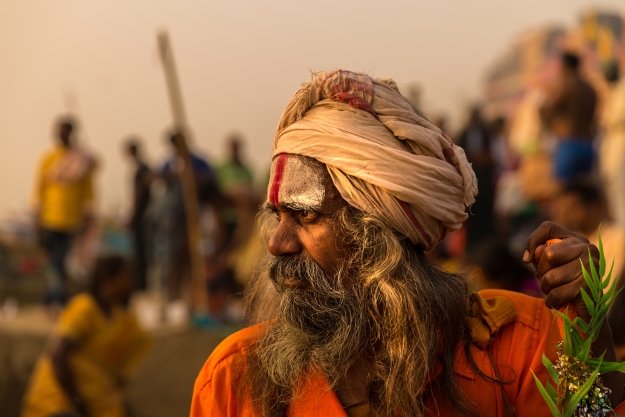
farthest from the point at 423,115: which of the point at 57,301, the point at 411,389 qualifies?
the point at 57,301

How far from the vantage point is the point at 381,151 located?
2.41 metres

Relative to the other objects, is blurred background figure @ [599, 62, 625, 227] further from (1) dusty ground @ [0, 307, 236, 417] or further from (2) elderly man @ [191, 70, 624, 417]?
(2) elderly man @ [191, 70, 624, 417]

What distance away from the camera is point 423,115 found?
8.61 feet

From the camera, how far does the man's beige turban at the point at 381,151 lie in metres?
2.41

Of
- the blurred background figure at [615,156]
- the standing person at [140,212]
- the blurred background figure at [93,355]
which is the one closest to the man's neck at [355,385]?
the blurred background figure at [93,355]

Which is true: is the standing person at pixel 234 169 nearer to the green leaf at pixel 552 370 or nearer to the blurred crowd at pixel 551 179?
the blurred crowd at pixel 551 179

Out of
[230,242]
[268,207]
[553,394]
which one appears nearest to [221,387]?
[268,207]

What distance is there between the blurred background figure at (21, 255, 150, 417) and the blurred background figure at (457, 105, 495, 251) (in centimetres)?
351

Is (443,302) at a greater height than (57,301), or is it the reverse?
(443,302)

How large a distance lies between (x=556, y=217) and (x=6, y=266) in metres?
11.0

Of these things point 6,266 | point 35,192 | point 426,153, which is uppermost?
point 426,153

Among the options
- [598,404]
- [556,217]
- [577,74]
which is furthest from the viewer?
[577,74]

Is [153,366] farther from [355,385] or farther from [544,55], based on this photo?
[544,55]

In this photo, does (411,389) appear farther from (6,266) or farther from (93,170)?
(6,266)
